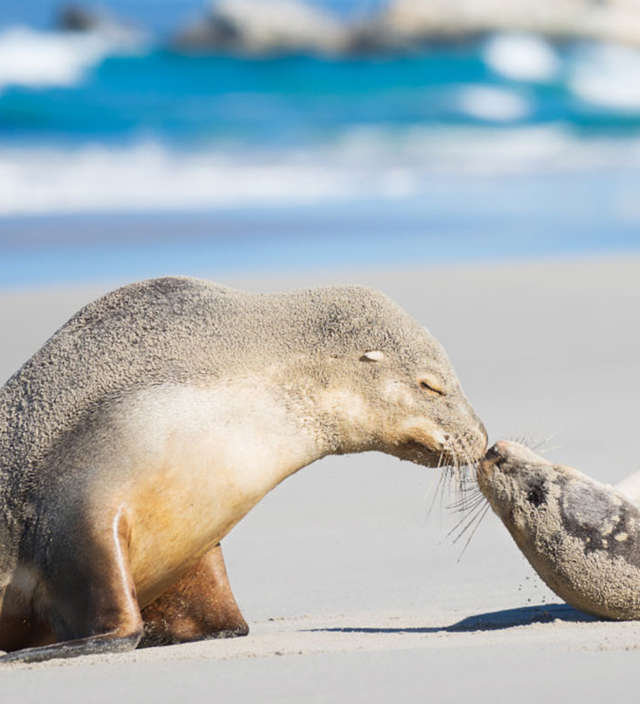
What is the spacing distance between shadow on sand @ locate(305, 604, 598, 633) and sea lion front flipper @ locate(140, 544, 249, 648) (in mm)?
416

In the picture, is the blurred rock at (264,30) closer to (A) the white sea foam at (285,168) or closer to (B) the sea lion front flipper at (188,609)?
(A) the white sea foam at (285,168)

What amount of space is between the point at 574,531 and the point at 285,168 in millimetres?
18885

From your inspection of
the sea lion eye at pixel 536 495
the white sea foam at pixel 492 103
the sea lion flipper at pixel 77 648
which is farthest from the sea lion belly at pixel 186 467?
the white sea foam at pixel 492 103

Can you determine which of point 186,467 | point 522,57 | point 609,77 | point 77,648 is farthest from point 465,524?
point 522,57

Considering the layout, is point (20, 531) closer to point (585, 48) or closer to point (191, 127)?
point (191, 127)

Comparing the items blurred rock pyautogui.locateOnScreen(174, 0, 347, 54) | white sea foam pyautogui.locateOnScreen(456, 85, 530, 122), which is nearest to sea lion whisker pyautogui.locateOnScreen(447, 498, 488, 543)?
white sea foam pyautogui.locateOnScreen(456, 85, 530, 122)

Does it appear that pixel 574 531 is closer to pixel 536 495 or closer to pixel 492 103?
pixel 536 495

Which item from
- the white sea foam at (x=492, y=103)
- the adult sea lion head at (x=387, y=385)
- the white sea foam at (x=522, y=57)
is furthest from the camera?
the white sea foam at (x=522, y=57)

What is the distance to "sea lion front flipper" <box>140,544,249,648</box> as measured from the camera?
5.53m

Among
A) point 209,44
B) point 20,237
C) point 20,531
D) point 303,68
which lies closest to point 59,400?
point 20,531

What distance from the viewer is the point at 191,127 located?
1112 inches

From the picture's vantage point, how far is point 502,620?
5375 mm

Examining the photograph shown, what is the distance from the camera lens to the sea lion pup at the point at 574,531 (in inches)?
199

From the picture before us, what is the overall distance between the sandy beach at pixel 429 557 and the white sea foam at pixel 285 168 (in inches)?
274
